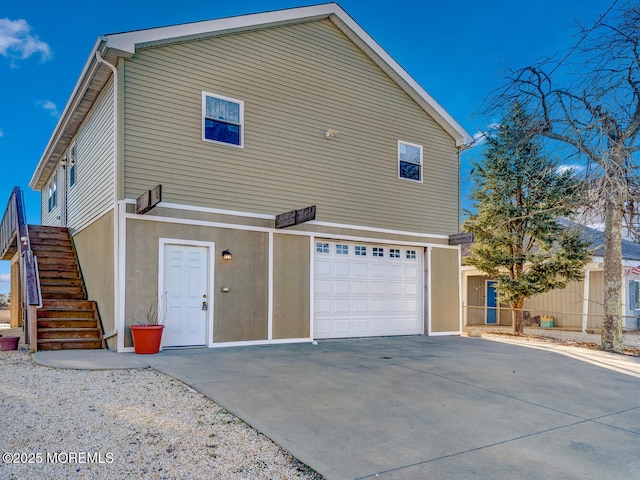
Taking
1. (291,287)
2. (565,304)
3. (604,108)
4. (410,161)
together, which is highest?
(604,108)

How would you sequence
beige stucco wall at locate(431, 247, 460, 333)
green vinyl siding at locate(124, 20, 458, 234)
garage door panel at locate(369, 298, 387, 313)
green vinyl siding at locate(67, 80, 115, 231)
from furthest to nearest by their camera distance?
beige stucco wall at locate(431, 247, 460, 333) → garage door panel at locate(369, 298, 387, 313) → green vinyl siding at locate(67, 80, 115, 231) → green vinyl siding at locate(124, 20, 458, 234)

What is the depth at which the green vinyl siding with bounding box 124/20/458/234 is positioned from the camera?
850 centimetres

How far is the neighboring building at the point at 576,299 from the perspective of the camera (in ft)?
50.8

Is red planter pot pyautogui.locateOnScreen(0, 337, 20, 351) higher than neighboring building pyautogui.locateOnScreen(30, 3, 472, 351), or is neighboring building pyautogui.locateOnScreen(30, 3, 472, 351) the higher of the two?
neighboring building pyautogui.locateOnScreen(30, 3, 472, 351)

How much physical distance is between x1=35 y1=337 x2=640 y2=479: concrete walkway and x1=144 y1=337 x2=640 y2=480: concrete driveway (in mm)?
14

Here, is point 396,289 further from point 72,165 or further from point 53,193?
point 53,193

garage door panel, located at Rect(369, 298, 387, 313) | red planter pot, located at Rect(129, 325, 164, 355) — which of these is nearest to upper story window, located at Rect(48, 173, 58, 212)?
red planter pot, located at Rect(129, 325, 164, 355)

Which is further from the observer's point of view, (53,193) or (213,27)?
(53,193)

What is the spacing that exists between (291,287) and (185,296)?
2259 millimetres

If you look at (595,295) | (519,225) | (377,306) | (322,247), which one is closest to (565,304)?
(595,295)

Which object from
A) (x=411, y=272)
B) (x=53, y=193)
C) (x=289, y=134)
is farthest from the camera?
(x=53, y=193)

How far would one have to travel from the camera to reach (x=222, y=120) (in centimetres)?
923

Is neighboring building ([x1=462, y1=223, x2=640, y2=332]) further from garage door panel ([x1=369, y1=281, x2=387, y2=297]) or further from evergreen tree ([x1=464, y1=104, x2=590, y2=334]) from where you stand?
garage door panel ([x1=369, y1=281, x2=387, y2=297])

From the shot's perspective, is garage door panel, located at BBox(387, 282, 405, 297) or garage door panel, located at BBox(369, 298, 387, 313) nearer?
garage door panel, located at BBox(369, 298, 387, 313)
